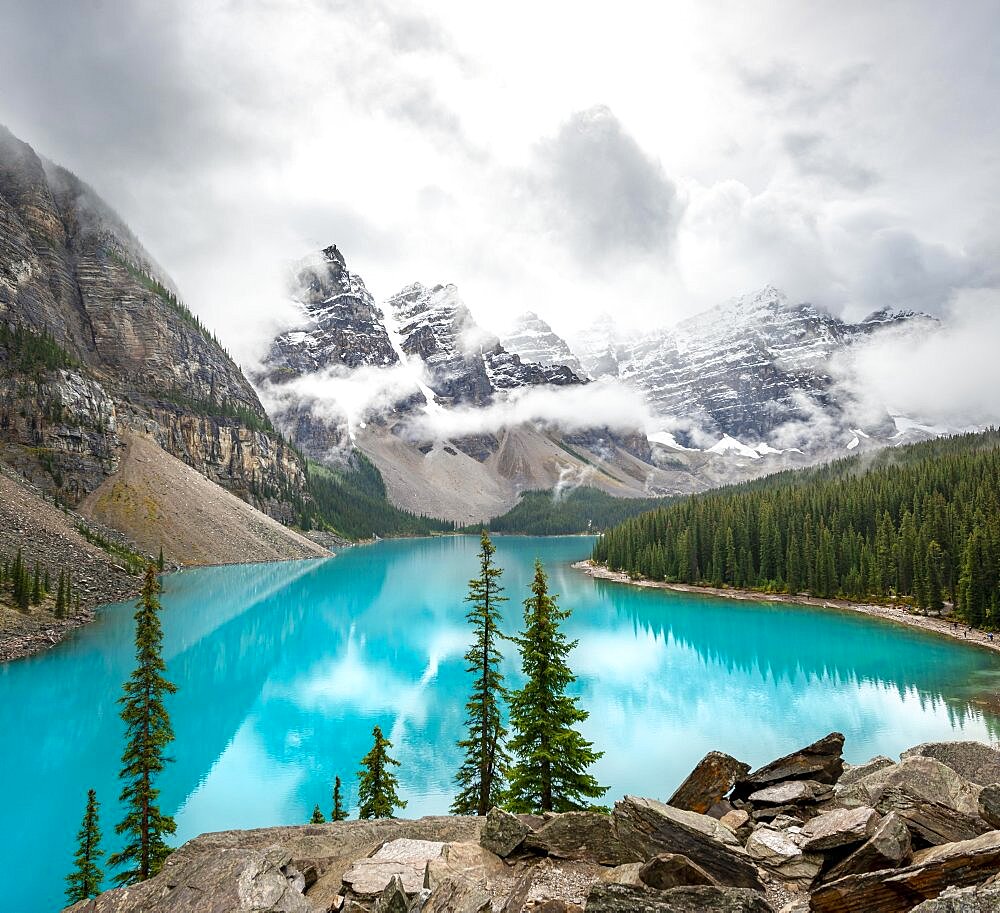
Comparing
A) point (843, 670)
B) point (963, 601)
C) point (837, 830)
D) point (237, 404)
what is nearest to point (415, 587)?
point (843, 670)

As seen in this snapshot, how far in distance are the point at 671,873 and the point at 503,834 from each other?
3.26m

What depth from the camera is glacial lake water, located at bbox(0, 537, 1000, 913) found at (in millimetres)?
23828

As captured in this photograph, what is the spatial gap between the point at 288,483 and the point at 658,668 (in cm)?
13539

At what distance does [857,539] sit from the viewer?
7288 cm

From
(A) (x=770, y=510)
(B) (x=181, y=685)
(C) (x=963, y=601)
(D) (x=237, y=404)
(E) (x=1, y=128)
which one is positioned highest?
(E) (x=1, y=128)

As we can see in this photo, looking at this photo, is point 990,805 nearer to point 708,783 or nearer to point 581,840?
point 708,783

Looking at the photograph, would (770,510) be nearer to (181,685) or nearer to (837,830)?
(181,685)

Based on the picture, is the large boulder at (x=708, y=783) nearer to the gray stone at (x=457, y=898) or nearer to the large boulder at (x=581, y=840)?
the large boulder at (x=581, y=840)

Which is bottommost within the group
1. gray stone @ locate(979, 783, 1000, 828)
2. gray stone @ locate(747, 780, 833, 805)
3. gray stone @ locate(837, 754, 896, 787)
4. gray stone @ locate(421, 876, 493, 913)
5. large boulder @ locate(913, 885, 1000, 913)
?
gray stone @ locate(837, 754, 896, 787)

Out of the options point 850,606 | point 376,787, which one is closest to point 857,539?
point 850,606

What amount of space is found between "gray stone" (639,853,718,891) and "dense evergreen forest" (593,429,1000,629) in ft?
195

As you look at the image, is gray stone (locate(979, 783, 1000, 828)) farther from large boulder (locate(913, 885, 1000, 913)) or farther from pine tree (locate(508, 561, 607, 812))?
pine tree (locate(508, 561, 607, 812))

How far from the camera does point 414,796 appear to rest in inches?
912

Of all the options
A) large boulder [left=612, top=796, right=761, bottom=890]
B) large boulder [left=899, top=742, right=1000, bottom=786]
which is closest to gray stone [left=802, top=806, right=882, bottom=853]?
large boulder [left=612, top=796, right=761, bottom=890]
